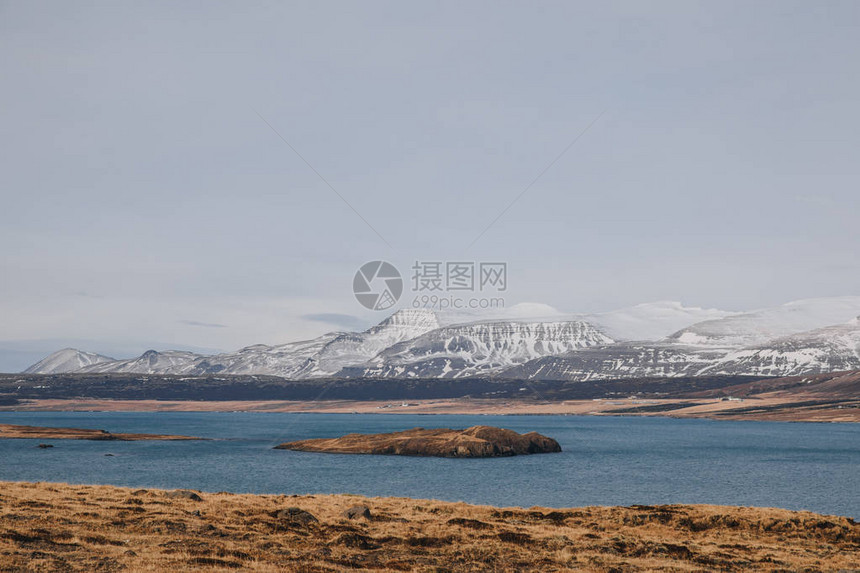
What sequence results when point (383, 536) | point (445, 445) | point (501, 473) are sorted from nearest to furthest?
point (383, 536)
point (501, 473)
point (445, 445)

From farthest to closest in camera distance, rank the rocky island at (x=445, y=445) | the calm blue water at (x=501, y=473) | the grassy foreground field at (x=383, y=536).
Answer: the rocky island at (x=445, y=445) < the calm blue water at (x=501, y=473) < the grassy foreground field at (x=383, y=536)

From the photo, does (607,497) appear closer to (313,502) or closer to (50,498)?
(313,502)

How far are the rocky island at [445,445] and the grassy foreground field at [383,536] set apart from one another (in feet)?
281

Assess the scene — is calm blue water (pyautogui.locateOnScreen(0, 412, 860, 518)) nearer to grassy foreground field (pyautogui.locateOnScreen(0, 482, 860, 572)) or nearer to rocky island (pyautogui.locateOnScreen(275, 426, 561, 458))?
rocky island (pyautogui.locateOnScreen(275, 426, 561, 458))

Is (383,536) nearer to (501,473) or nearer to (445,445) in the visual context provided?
(501,473)

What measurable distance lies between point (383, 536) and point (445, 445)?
10552 centimetres

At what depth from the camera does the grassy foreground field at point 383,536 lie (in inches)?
1448

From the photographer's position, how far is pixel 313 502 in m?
60.8

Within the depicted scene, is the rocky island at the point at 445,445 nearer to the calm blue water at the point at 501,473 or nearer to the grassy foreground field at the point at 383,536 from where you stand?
the calm blue water at the point at 501,473

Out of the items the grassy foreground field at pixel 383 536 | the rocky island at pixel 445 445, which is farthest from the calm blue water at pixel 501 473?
the grassy foreground field at pixel 383 536

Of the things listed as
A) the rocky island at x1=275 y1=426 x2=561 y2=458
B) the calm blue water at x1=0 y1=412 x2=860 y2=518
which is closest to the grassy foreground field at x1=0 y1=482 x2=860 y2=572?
the calm blue water at x1=0 y1=412 x2=860 y2=518

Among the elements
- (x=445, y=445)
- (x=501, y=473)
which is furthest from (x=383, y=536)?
(x=445, y=445)

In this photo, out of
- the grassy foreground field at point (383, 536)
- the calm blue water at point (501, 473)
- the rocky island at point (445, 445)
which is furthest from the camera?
the rocky island at point (445, 445)

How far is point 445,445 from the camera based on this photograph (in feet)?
490
